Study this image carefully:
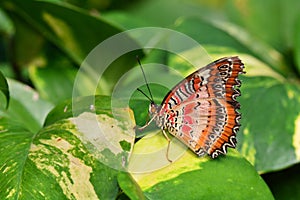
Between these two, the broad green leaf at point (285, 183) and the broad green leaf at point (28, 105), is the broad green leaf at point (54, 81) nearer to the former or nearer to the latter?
the broad green leaf at point (28, 105)

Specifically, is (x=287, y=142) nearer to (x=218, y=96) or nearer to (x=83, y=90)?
(x=218, y=96)

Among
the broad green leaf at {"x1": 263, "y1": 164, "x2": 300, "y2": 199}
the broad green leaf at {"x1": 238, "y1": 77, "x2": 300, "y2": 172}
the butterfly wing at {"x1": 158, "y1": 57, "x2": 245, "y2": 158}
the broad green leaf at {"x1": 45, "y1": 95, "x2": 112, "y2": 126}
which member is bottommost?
the broad green leaf at {"x1": 263, "y1": 164, "x2": 300, "y2": 199}

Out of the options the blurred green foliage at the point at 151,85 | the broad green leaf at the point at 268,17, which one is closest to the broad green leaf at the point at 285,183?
the blurred green foliage at the point at 151,85

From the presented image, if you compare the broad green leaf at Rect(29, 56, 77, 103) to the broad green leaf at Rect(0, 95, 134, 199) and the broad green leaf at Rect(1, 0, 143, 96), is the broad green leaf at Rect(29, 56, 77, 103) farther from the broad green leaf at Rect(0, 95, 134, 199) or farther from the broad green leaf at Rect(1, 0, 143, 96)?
the broad green leaf at Rect(0, 95, 134, 199)

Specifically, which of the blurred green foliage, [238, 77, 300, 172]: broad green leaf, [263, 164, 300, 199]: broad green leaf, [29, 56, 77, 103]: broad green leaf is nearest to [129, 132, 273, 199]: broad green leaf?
the blurred green foliage

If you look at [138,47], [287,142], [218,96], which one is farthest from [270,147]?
[138,47]

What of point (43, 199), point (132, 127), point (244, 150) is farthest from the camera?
point (244, 150)
